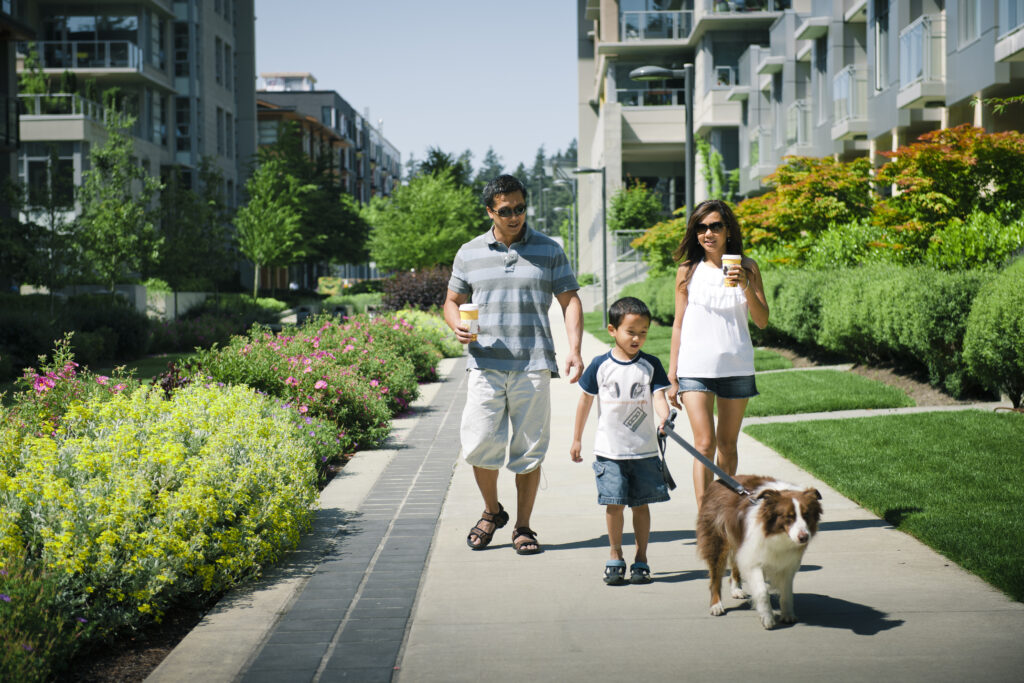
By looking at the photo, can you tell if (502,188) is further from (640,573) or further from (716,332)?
(640,573)

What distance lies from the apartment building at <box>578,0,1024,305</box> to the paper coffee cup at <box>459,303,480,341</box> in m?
15.4

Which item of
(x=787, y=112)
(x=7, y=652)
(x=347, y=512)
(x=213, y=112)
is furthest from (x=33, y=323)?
(x=213, y=112)

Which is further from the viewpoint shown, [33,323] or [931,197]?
[33,323]

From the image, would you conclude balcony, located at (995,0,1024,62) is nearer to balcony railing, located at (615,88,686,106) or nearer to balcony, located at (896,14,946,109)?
balcony, located at (896,14,946,109)

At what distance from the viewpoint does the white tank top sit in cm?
582

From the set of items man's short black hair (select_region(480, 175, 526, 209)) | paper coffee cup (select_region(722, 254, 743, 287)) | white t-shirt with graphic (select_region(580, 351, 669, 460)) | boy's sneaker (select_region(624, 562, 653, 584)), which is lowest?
boy's sneaker (select_region(624, 562, 653, 584))

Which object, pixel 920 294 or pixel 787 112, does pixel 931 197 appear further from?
pixel 787 112

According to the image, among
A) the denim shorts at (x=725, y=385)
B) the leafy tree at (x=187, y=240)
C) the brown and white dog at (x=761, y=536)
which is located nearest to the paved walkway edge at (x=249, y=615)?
the brown and white dog at (x=761, y=536)

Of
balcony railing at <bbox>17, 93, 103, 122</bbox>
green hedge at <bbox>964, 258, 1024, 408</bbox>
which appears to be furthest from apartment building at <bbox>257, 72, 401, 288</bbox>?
green hedge at <bbox>964, 258, 1024, 408</bbox>

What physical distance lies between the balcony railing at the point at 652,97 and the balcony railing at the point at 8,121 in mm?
28299

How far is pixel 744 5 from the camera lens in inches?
1866

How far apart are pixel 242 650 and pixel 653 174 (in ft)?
168

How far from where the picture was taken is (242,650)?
4.48 meters

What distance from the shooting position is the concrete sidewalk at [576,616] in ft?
13.7
